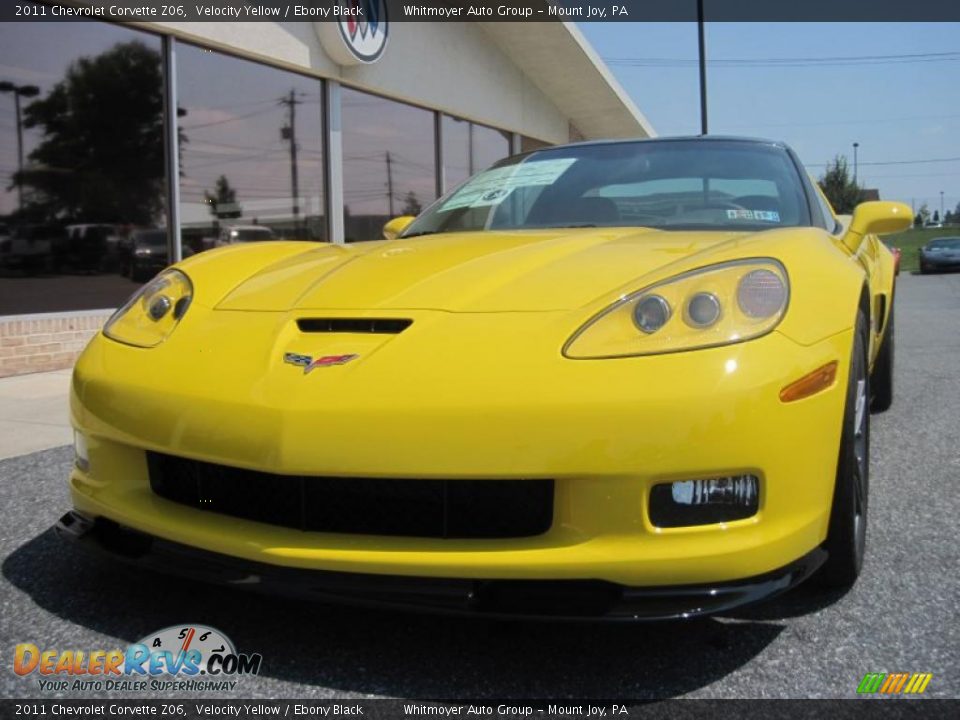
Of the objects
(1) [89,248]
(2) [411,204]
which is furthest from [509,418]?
(2) [411,204]

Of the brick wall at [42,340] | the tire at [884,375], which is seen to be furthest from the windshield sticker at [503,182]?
the brick wall at [42,340]

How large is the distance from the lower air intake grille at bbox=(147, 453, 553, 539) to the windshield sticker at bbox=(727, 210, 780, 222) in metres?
1.42

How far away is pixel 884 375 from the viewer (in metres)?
4.30

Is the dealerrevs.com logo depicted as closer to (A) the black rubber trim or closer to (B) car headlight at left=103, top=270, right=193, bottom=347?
(A) the black rubber trim

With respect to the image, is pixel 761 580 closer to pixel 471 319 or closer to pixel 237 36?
pixel 471 319

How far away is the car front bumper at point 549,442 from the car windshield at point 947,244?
31.6 metres

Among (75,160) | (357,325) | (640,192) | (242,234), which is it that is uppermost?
(75,160)

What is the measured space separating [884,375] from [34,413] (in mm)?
4606

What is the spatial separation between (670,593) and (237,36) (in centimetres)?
780

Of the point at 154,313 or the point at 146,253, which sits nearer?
the point at 154,313

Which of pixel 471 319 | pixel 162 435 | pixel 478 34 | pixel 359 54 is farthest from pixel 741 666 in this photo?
pixel 478 34

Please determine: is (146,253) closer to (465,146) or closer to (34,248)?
(34,248)

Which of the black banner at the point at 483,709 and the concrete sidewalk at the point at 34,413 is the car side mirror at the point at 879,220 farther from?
the concrete sidewalk at the point at 34,413

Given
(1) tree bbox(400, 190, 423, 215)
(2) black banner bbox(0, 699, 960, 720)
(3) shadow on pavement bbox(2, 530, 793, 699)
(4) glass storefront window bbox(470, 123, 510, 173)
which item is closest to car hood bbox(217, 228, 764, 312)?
(3) shadow on pavement bbox(2, 530, 793, 699)
